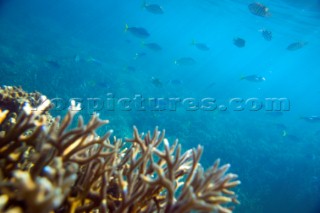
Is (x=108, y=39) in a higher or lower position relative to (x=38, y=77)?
higher

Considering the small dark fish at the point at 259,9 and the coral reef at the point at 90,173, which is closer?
the coral reef at the point at 90,173

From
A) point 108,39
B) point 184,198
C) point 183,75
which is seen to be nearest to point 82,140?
point 184,198

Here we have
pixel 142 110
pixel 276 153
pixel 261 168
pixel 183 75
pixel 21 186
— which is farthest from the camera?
pixel 183 75

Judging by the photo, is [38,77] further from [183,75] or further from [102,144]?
[183,75]

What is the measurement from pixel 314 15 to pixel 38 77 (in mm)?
26081

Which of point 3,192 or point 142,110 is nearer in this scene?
point 3,192

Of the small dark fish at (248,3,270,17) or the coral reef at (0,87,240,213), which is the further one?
the small dark fish at (248,3,270,17)

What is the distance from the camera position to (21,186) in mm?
1529

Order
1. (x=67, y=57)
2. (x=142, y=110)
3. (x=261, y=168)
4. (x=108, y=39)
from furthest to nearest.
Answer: (x=108, y=39)
(x=67, y=57)
(x=142, y=110)
(x=261, y=168)

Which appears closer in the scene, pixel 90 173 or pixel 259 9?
pixel 90 173

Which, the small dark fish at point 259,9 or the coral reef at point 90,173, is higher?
the small dark fish at point 259,9

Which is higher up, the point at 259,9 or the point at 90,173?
the point at 259,9

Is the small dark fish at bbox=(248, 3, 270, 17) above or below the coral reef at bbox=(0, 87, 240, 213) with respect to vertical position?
above

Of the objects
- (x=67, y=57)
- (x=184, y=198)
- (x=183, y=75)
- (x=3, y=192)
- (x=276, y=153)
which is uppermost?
(x=183, y=75)
